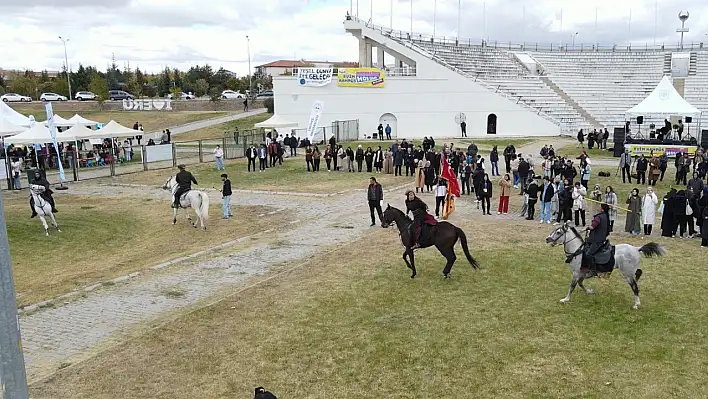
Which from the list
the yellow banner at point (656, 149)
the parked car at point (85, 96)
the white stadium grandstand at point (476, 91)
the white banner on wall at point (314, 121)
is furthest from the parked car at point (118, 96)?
the yellow banner at point (656, 149)

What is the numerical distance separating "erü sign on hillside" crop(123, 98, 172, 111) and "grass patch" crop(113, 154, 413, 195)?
141ft

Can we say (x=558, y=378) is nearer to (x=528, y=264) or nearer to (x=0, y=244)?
(x=528, y=264)

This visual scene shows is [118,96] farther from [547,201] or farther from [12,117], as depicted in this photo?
[547,201]

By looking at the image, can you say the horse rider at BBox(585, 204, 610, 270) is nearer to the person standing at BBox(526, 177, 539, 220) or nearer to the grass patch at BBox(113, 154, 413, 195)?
the person standing at BBox(526, 177, 539, 220)

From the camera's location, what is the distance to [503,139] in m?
45.2

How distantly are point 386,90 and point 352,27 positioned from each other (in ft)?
25.2

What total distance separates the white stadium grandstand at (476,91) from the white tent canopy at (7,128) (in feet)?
57.7

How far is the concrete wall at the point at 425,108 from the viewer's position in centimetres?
4666

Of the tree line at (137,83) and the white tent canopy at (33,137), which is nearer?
the white tent canopy at (33,137)

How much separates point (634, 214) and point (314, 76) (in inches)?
1284

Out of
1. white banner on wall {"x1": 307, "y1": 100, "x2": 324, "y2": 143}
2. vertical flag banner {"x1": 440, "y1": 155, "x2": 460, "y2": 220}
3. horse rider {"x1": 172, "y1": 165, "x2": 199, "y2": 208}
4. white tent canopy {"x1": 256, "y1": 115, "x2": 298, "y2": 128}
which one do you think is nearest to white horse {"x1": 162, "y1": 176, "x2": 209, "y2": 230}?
horse rider {"x1": 172, "y1": 165, "x2": 199, "y2": 208}

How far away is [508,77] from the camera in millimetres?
51750

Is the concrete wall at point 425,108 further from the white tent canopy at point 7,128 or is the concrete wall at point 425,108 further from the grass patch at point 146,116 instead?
the grass patch at point 146,116

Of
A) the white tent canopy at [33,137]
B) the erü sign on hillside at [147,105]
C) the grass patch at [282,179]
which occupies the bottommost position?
the grass patch at [282,179]
